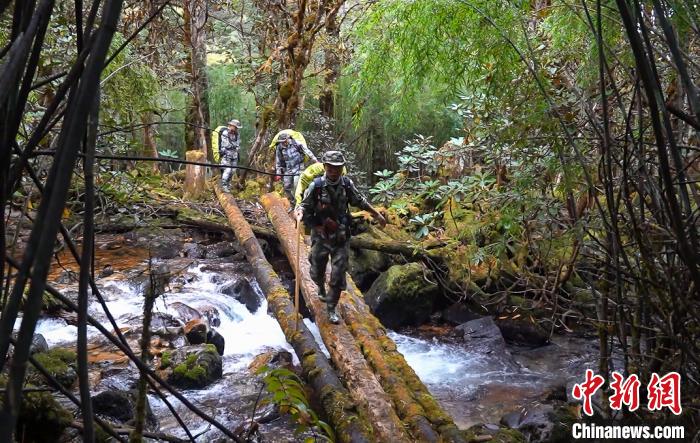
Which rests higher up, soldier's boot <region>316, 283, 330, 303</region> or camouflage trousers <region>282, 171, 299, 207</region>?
camouflage trousers <region>282, 171, 299, 207</region>

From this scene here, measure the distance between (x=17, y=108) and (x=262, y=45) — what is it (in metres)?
13.4

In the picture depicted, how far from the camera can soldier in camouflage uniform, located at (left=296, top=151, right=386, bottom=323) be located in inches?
218

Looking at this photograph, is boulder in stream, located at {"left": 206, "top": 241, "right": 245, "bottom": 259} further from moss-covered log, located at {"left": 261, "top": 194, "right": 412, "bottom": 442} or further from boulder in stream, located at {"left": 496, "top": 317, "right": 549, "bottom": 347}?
boulder in stream, located at {"left": 496, "top": 317, "right": 549, "bottom": 347}

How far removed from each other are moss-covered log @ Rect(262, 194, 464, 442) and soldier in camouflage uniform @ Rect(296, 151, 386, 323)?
364 mm

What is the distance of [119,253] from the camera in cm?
1033

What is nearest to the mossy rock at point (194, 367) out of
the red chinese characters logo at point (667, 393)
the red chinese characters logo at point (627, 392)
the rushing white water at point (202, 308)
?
the rushing white water at point (202, 308)

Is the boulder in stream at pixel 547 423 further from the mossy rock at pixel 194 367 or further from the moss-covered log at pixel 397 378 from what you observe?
the mossy rock at pixel 194 367

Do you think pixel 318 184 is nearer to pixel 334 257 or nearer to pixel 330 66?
pixel 334 257

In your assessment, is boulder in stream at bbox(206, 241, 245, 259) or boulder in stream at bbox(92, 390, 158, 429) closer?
boulder in stream at bbox(92, 390, 158, 429)

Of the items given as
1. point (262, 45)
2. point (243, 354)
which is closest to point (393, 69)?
point (243, 354)

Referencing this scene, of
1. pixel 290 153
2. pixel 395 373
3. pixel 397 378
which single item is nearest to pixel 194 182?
pixel 290 153

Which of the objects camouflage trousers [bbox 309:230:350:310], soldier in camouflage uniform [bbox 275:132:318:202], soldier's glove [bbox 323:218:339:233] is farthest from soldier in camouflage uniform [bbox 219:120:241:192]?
soldier's glove [bbox 323:218:339:233]

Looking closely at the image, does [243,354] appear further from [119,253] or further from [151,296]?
[151,296]

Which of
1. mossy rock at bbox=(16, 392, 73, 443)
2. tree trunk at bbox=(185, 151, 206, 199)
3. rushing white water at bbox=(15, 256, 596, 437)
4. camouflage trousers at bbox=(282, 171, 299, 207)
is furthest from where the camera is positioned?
tree trunk at bbox=(185, 151, 206, 199)
